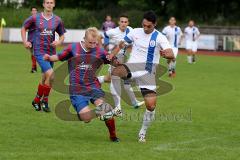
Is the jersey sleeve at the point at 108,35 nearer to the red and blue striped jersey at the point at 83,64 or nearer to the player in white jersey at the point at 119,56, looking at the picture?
the player in white jersey at the point at 119,56

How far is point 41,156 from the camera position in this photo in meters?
8.66

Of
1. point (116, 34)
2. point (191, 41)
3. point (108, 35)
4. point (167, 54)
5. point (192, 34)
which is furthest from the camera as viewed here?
point (192, 34)

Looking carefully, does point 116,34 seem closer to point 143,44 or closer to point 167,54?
point 143,44

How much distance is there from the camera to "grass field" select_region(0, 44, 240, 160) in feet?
29.6

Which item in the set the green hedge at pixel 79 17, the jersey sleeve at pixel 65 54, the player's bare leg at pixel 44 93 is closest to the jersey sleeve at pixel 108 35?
the player's bare leg at pixel 44 93

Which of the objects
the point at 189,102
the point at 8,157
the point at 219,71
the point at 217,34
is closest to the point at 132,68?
the point at 8,157

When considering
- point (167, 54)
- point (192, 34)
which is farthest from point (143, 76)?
point (192, 34)

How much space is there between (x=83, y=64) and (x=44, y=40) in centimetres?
359

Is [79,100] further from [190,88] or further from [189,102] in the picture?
[190,88]

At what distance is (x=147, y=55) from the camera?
10.5 m

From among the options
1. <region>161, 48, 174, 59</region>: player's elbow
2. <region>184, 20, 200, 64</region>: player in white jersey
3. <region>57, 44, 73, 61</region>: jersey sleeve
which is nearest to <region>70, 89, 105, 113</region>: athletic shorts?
<region>57, 44, 73, 61</region>: jersey sleeve

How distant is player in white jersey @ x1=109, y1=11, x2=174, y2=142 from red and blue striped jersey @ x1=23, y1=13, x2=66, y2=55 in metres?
3.29

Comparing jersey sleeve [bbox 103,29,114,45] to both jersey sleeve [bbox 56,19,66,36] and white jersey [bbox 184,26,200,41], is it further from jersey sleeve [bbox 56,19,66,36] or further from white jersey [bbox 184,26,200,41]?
white jersey [bbox 184,26,200,41]

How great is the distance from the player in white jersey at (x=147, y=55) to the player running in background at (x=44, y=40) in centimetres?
311
